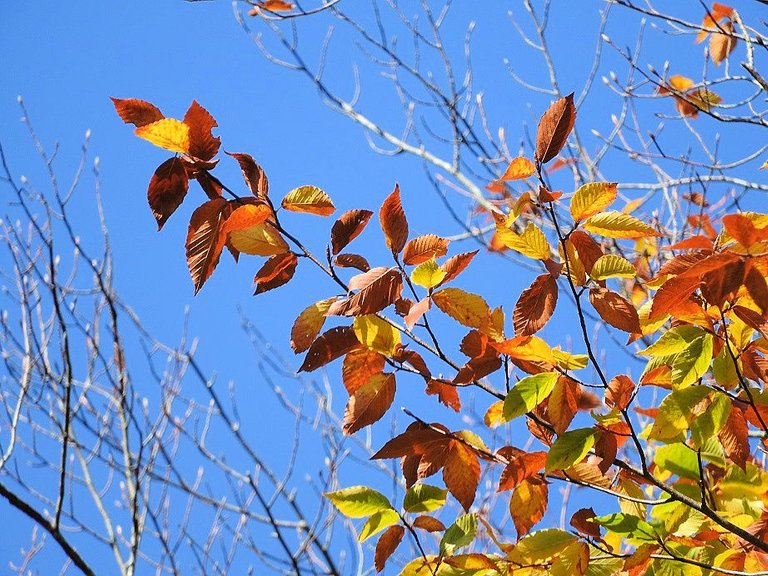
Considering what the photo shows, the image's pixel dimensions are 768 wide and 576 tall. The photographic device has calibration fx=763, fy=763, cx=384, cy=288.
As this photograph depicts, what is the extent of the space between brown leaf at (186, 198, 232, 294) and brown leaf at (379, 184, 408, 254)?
184 mm

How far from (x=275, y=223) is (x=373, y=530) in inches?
16.8

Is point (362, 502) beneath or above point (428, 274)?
beneath

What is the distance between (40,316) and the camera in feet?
10.6

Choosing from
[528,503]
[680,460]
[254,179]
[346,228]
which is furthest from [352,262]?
[680,460]

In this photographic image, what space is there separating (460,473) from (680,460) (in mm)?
288

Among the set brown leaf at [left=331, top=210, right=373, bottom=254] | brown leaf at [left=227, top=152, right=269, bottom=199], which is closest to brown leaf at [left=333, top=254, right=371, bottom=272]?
brown leaf at [left=331, top=210, right=373, bottom=254]

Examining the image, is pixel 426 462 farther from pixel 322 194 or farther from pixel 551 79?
pixel 551 79

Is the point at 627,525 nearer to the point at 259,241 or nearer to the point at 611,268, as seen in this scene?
the point at 611,268

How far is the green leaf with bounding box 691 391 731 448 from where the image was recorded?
0.85m

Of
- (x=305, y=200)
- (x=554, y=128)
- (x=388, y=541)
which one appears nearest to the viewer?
(x=554, y=128)

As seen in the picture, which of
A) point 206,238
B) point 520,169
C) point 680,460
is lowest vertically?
point 680,460

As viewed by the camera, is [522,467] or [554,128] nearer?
[554,128]

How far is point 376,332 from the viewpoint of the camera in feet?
3.08

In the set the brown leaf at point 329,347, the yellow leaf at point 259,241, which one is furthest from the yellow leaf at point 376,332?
the yellow leaf at point 259,241
